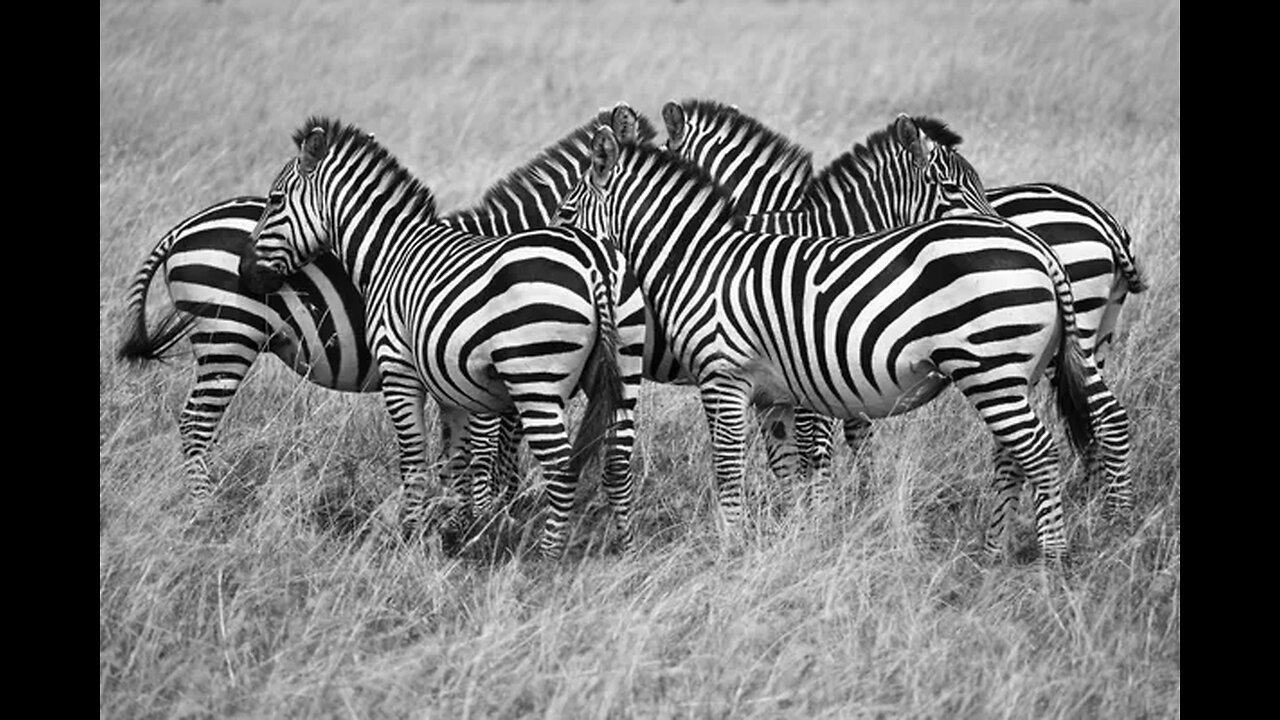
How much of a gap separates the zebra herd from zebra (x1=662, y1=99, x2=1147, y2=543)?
13 mm

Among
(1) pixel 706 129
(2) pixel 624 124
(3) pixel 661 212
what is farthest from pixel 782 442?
(1) pixel 706 129

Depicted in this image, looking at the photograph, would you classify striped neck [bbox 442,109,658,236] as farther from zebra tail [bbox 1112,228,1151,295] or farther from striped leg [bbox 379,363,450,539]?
zebra tail [bbox 1112,228,1151,295]

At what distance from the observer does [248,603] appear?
5.29m

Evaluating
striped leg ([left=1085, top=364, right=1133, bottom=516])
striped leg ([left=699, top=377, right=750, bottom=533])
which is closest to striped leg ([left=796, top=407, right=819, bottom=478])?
striped leg ([left=699, top=377, right=750, bottom=533])

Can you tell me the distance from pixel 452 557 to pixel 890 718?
7.72 feet

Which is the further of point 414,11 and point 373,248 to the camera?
point 414,11

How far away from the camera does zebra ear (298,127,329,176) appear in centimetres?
641

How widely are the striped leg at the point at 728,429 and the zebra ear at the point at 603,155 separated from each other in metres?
1.14

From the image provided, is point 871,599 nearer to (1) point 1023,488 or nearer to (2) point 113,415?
(1) point 1023,488

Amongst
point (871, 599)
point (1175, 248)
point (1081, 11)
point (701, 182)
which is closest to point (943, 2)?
point (1081, 11)

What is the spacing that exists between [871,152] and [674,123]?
1063 millimetres

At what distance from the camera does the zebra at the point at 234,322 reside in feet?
21.5

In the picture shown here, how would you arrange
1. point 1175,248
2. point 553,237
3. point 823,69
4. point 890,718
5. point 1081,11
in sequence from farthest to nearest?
point 1081,11 < point 823,69 < point 1175,248 < point 553,237 < point 890,718

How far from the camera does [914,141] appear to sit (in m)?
6.75
